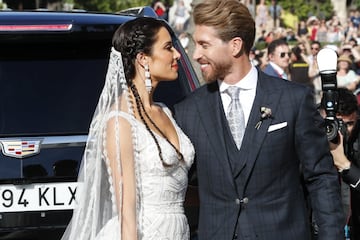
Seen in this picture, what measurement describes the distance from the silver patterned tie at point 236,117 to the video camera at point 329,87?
0.56m

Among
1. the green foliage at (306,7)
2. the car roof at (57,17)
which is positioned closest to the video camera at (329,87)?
the car roof at (57,17)

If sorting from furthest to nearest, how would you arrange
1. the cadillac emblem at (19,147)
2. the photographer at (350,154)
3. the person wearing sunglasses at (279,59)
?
the person wearing sunglasses at (279,59)
the cadillac emblem at (19,147)
the photographer at (350,154)

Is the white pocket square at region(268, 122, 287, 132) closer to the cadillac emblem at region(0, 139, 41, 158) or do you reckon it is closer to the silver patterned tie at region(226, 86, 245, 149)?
the silver patterned tie at region(226, 86, 245, 149)

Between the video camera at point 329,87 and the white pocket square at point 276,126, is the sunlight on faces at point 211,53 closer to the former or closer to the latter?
the white pocket square at point 276,126

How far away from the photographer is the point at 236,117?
4.38 meters

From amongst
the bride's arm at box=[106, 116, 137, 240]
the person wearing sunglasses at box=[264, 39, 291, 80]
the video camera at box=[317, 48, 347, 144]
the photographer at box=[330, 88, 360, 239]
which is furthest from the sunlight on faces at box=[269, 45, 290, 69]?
the bride's arm at box=[106, 116, 137, 240]

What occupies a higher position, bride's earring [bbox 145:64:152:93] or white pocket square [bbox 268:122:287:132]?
bride's earring [bbox 145:64:152:93]

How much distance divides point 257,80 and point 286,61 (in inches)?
302

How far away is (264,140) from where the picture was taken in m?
4.28

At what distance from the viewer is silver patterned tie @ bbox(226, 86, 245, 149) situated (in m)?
4.36

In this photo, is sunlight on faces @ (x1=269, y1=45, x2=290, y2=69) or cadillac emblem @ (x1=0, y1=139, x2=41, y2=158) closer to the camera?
cadillac emblem @ (x1=0, y1=139, x2=41, y2=158)

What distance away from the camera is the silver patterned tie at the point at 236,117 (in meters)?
4.36

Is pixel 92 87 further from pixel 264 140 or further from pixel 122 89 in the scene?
pixel 264 140

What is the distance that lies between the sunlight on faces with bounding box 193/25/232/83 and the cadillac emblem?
1228 millimetres
